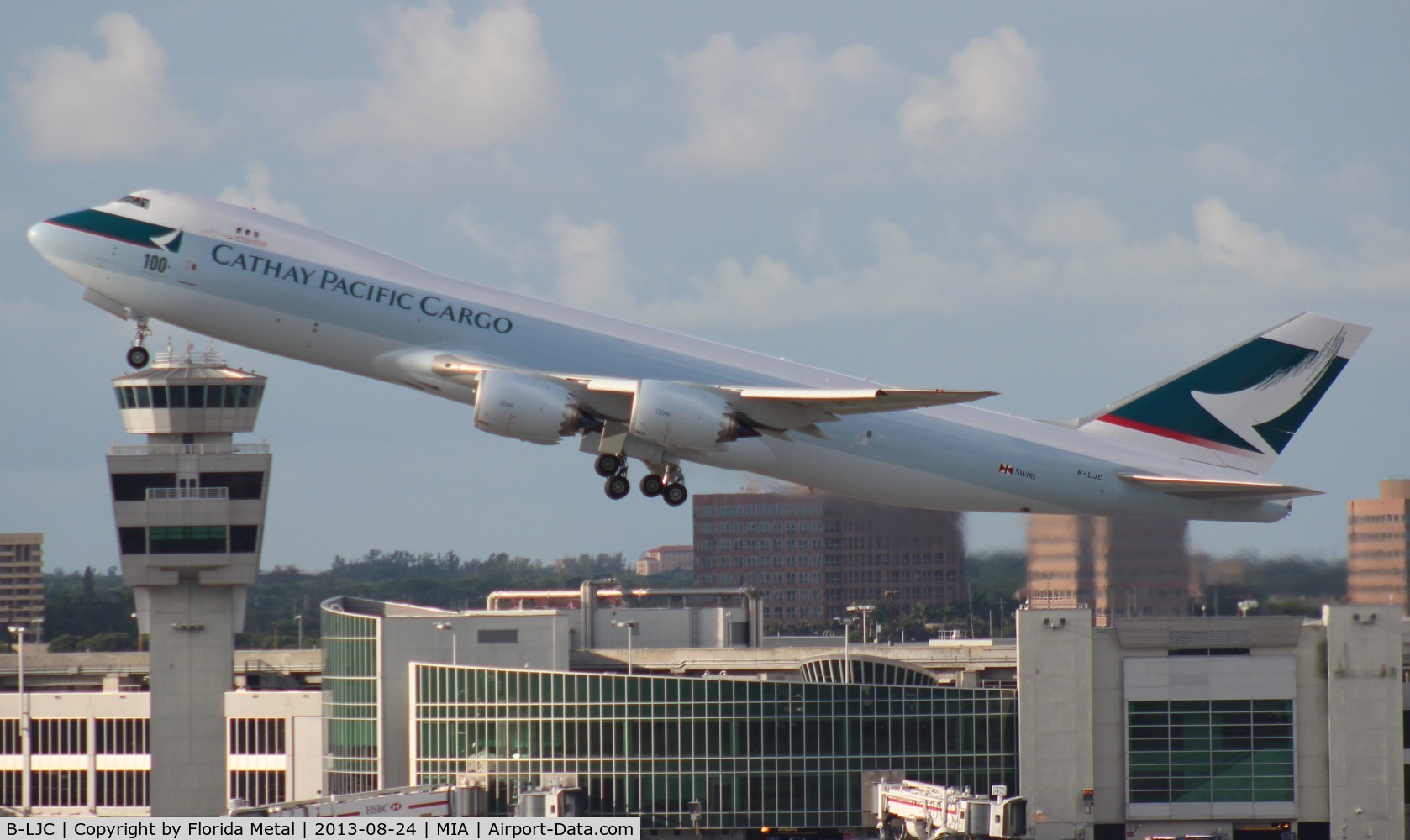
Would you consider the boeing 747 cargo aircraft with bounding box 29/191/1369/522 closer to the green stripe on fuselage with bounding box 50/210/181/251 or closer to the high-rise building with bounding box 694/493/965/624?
the green stripe on fuselage with bounding box 50/210/181/251

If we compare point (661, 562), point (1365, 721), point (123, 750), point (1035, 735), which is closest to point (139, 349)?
point (1035, 735)

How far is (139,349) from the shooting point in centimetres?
4744

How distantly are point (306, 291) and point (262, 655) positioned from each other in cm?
6272

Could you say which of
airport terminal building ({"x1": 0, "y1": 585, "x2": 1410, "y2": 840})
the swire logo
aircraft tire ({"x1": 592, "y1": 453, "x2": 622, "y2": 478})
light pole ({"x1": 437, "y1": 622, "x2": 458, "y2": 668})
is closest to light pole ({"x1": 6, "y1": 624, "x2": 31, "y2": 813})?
light pole ({"x1": 437, "y1": 622, "x2": 458, "y2": 668})

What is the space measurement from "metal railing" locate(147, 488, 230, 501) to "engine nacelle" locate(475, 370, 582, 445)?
4832 centimetres

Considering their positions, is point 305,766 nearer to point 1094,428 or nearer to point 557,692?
point 557,692

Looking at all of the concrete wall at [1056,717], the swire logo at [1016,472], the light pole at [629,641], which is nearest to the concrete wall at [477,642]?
the light pole at [629,641]

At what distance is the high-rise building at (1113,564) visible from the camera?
185 feet

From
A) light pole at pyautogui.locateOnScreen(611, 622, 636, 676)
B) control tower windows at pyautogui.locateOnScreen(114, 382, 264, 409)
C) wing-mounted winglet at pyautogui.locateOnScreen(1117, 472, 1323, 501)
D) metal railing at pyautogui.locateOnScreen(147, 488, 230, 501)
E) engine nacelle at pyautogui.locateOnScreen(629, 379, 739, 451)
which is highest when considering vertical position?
control tower windows at pyautogui.locateOnScreen(114, 382, 264, 409)

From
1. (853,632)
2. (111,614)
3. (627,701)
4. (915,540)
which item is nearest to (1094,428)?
(915,540)

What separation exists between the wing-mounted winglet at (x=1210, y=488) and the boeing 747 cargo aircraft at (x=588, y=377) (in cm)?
7

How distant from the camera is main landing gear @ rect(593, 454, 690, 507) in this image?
4666cm

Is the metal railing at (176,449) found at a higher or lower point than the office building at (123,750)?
higher

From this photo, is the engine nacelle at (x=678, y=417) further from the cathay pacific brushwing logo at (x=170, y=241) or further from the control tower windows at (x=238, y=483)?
the control tower windows at (x=238, y=483)
